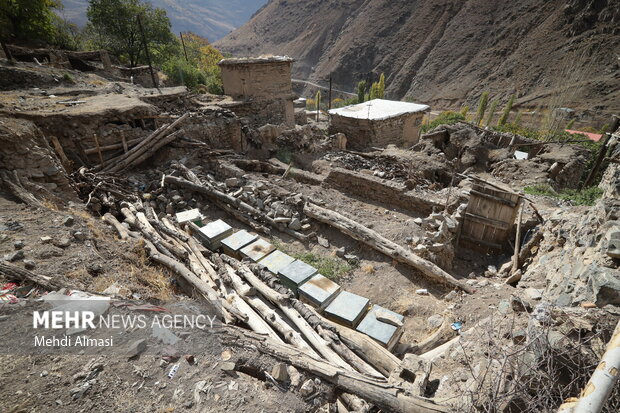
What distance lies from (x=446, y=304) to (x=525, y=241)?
2922mm

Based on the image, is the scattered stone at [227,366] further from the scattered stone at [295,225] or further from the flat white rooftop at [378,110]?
the flat white rooftop at [378,110]

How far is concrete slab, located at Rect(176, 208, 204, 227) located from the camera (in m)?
6.95

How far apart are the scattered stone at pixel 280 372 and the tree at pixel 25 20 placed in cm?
2021

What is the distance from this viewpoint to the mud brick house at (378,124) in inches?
594

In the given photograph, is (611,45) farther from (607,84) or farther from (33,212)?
(33,212)

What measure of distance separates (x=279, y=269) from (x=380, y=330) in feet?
6.83

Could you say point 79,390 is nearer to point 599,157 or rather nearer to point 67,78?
point 599,157

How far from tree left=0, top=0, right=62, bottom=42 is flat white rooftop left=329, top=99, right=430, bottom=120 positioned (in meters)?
16.4

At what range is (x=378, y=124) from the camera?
14992 millimetres

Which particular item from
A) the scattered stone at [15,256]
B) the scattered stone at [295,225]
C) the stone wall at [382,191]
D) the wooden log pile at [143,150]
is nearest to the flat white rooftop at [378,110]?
the stone wall at [382,191]

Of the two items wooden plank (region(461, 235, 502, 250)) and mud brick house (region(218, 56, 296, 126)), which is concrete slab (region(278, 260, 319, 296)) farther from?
mud brick house (region(218, 56, 296, 126))

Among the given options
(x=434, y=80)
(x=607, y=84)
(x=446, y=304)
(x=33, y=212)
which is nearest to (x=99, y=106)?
(x=33, y=212)

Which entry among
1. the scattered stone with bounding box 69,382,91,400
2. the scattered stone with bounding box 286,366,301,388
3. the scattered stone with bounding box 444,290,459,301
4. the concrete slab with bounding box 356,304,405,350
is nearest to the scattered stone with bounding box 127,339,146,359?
the scattered stone with bounding box 69,382,91,400

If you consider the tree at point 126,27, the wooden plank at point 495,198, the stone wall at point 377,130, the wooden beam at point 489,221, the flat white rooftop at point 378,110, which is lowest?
the wooden beam at point 489,221
